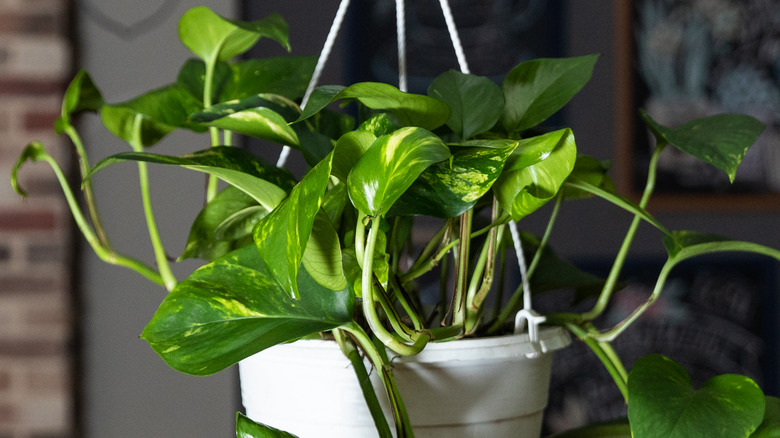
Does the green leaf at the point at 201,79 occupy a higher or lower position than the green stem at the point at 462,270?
higher

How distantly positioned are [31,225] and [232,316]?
1.33 m

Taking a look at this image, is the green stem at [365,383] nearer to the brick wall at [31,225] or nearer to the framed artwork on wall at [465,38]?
the brick wall at [31,225]

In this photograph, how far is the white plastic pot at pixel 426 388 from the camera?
477 millimetres

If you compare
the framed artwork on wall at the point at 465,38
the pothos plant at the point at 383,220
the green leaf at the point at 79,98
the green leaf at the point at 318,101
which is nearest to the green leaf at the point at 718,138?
the pothos plant at the point at 383,220

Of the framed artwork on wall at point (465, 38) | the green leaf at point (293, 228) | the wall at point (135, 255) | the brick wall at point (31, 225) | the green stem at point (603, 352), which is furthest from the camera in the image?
the framed artwork on wall at point (465, 38)

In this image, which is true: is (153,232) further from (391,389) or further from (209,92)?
(391,389)

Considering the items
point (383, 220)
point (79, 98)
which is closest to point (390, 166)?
point (383, 220)

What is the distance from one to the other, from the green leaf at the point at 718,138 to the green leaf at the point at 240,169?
0.89ft

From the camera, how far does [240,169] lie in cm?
45

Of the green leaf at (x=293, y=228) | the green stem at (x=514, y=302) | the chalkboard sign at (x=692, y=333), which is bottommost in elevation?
the chalkboard sign at (x=692, y=333)

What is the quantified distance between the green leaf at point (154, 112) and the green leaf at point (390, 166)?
0.25 metres

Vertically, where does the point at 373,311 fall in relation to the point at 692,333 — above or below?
above

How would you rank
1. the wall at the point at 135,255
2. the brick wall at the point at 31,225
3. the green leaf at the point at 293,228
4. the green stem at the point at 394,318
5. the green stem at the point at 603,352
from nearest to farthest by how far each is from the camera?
the green leaf at the point at 293,228 → the green stem at the point at 394,318 → the green stem at the point at 603,352 → the brick wall at the point at 31,225 → the wall at the point at 135,255

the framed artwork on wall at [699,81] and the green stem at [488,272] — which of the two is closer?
the green stem at [488,272]
